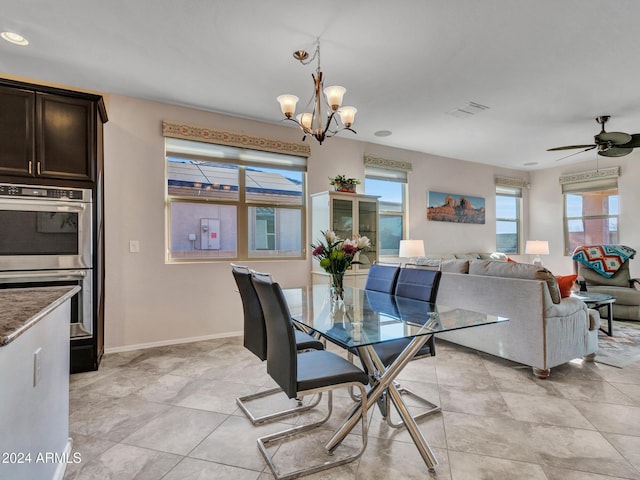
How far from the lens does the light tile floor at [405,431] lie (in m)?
1.64

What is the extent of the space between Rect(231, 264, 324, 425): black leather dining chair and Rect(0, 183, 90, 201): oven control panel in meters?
1.67

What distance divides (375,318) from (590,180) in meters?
6.25

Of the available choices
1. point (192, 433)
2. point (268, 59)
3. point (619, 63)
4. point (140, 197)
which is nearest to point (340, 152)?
point (268, 59)

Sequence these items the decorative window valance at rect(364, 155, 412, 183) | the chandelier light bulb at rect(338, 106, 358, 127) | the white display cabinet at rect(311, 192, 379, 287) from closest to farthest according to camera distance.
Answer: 1. the chandelier light bulb at rect(338, 106, 358, 127)
2. the white display cabinet at rect(311, 192, 379, 287)
3. the decorative window valance at rect(364, 155, 412, 183)

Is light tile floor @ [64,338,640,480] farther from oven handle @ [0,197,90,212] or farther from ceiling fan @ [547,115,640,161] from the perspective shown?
ceiling fan @ [547,115,640,161]

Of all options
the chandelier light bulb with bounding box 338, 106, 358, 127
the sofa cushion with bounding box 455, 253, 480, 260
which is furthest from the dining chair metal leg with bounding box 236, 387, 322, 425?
the sofa cushion with bounding box 455, 253, 480, 260

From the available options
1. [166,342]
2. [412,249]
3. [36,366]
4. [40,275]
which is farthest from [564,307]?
[40,275]

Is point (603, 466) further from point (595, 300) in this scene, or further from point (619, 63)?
point (619, 63)

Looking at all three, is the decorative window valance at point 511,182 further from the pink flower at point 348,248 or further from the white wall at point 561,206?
the pink flower at point 348,248

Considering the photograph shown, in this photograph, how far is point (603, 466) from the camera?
165 centimetres

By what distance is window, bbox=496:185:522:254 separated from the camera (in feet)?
22.0

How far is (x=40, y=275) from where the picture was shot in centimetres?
267

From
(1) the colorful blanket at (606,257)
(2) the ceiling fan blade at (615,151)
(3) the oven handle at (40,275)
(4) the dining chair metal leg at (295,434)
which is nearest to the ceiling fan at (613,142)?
(2) the ceiling fan blade at (615,151)

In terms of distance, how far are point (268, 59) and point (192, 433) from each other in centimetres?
272
